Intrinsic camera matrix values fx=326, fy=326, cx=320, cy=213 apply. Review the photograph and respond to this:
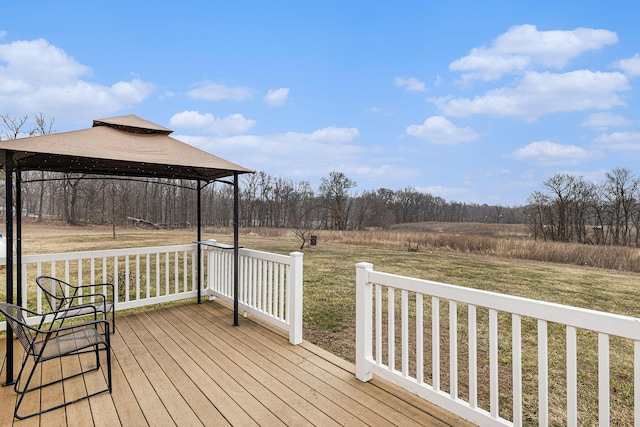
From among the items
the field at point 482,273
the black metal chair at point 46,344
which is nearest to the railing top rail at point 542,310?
the field at point 482,273

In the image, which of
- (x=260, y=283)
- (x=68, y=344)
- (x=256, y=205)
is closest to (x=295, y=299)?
(x=260, y=283)

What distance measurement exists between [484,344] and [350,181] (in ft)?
86.5

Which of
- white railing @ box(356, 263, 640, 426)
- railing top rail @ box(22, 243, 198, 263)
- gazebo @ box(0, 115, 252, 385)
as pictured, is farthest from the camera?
railing top rail @ box(22, 243, 198, 263)

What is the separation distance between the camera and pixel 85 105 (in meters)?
16.5

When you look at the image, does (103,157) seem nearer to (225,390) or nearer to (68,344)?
(68,344)

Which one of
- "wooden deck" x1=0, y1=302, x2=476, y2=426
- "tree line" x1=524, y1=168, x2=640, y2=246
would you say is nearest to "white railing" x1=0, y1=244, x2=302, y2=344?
"wooden deck" x1=0, y1=302, x2=476, y2=426

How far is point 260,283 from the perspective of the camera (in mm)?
3855

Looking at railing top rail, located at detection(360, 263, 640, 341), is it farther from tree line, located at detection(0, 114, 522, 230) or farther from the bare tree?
the bare tree

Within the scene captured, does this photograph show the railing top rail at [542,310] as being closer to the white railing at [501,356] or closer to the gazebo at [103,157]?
the white railing at [501,356]

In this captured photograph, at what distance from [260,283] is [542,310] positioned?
2894 millimetres

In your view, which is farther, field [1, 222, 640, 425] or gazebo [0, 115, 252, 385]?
field [1, 222, 640, 425]

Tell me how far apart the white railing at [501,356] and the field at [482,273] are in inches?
2.6

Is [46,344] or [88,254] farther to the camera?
[88,254]

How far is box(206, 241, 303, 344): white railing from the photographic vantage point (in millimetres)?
3387
